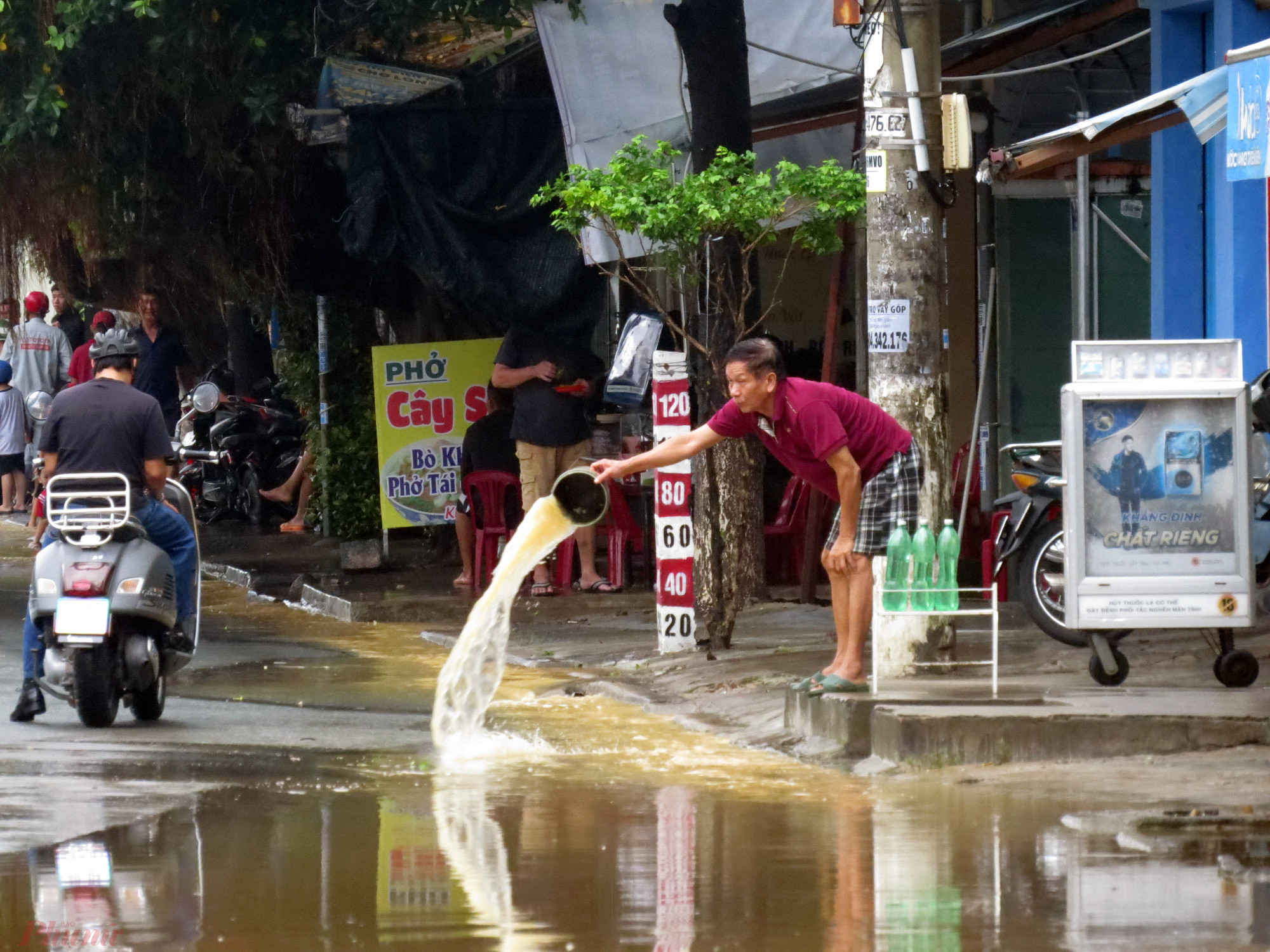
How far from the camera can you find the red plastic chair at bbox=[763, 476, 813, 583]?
13.8 metres

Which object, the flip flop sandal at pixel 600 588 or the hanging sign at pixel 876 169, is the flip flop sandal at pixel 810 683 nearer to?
the hanging sign at pixel 876 169

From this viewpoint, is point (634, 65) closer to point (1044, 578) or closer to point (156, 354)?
point (1044, 578)

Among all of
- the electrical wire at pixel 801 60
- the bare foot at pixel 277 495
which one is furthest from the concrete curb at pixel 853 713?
the bare foot at pixel 277 495

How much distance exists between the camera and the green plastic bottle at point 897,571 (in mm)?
8336

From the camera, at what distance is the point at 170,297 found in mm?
18312

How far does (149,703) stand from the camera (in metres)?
9.23

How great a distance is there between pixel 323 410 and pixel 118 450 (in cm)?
833

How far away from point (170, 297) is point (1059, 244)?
8.32 meters

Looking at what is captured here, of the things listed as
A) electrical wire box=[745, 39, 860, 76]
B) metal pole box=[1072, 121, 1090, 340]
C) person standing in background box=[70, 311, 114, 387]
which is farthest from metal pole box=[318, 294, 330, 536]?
metal pole box=[1072, 121, 1090, 340]

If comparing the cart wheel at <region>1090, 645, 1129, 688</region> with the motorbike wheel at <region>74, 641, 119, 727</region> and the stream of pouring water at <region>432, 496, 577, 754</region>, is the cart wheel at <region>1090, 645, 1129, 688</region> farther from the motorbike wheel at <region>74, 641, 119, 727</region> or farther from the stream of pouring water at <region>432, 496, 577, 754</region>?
the motorbike wheel at <region>74, 641, 119, 727</region>

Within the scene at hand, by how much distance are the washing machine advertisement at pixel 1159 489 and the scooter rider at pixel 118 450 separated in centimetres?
433

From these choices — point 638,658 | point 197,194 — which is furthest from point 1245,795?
point 197,194

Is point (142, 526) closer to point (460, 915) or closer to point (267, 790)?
point (267, 790)

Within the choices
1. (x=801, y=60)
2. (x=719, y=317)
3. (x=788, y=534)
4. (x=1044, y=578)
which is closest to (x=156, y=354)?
(x=788, y=534)
